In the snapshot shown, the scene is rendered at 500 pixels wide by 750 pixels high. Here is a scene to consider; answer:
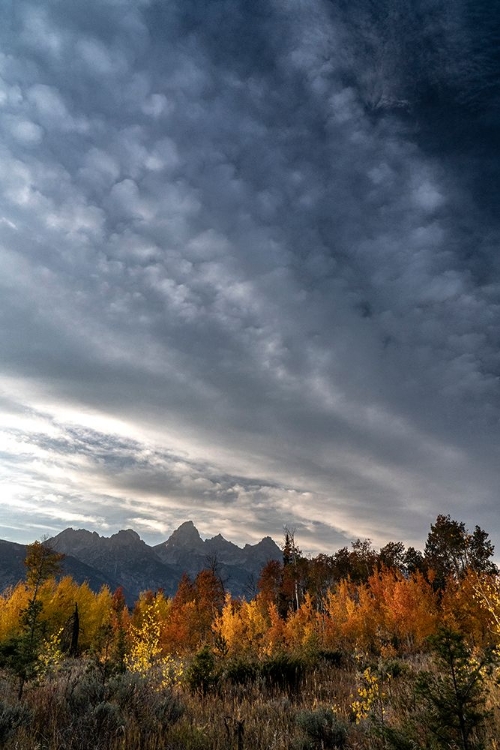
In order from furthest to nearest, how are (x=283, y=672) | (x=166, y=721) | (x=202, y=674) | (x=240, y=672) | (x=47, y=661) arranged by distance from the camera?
(x=47, y=661) → (x=283, y=672) → (x=240, y=672) → (x=202, y=674) → (x=166, y=721)

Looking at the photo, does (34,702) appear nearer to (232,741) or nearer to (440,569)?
(232,741)

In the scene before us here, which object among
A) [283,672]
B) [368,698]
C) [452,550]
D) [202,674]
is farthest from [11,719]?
[452,550]

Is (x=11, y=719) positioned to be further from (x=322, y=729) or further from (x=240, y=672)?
(x=240, y=672)

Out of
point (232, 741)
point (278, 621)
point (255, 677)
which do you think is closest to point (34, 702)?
point (232, 741)

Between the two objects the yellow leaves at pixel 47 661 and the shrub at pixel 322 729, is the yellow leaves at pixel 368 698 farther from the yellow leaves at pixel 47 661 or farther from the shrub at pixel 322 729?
the yellow leaves at pixel 47 661

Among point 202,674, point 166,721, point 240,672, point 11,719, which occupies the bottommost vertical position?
point 240,672

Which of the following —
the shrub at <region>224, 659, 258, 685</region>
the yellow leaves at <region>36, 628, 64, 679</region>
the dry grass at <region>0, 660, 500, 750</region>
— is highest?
the dry grass at <region>0, 660, 500, 750</region>

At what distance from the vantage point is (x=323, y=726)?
6352 mm

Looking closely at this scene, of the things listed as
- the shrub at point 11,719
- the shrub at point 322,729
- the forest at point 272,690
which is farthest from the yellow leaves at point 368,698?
the shrub at point 11,719

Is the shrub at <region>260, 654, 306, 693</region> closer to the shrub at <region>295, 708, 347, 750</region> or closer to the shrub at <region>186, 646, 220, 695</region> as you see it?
the shrub at <region>186, 646, 220, 695</region>

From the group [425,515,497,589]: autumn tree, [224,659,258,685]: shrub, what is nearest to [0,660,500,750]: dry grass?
[224,659,258,685]: shrub

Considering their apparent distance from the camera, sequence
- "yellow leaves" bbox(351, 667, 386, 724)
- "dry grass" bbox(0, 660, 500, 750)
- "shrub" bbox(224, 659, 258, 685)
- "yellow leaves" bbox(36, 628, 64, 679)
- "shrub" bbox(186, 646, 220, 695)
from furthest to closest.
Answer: "shrub" bbox(224, 659, 258, 685) < "yellow leaves" bbox(36, 628, 64, 679) < "shrub" bbox(186, 646, 220, 695) < "yellow leaves" bbox(351, 667, 386, 724) < "dry grass" bbox(0, 660, 500, 750)

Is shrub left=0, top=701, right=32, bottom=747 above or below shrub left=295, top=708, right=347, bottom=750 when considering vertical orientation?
below

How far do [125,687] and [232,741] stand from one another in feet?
10.6
